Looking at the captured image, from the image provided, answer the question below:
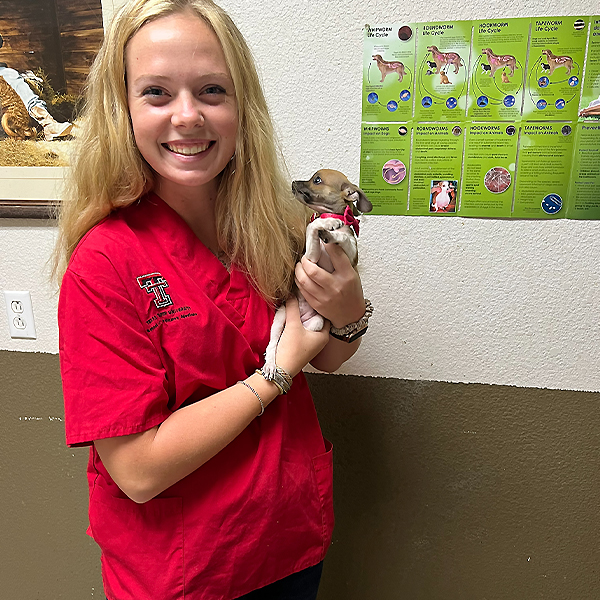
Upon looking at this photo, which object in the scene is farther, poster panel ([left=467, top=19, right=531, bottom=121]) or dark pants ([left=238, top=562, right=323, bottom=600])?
poster panel ([left=467, top=19, right=531, bottom=121])

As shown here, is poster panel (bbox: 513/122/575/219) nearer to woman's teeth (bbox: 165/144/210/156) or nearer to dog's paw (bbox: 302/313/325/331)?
dog's paw (bbox: 302/313/325/331)

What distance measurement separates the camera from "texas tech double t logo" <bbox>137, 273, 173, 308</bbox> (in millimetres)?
696

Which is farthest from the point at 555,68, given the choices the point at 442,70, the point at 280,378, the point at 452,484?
the point at 452,484

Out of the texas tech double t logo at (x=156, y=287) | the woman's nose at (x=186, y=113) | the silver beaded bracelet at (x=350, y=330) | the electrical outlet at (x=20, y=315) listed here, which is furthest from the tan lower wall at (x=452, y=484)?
the woman's nose at (x=186, y=113)

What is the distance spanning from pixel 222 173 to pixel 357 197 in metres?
0.23

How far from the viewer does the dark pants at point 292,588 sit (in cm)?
82

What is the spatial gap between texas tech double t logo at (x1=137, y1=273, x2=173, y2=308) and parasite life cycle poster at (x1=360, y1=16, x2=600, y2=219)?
508 millimetres

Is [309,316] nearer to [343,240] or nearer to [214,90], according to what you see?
[343,240]

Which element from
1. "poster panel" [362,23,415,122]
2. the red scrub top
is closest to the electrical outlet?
the red scrub top

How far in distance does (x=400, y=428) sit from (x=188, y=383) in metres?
0.59

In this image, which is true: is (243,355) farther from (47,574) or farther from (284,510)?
(47,574)

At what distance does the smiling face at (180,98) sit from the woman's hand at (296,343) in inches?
10.2

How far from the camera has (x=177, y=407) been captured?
73cm

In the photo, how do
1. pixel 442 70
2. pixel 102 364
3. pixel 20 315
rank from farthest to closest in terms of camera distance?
pixel 20 315
pixel 442 70
pixel 102 364
